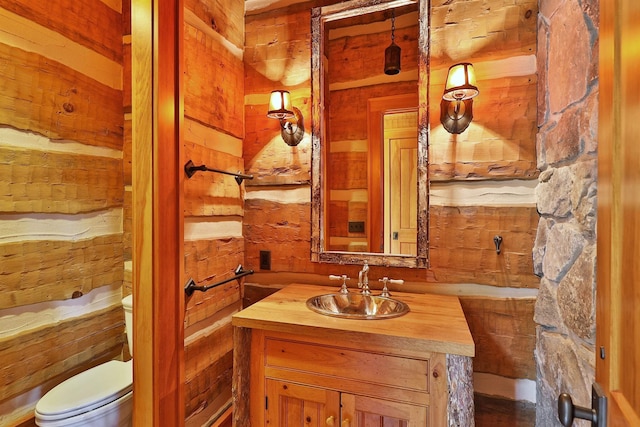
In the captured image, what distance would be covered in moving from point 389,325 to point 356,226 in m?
0.67

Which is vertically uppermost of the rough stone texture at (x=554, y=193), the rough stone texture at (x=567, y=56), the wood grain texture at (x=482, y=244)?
the rough stone texture at (x=567, y=56)

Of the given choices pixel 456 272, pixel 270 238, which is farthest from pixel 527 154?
pixel 270 238

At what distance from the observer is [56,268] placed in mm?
1589

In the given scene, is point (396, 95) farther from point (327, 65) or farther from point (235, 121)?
point (235, 121)

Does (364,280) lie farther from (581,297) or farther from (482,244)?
(581,297)

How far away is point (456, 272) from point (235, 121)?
1461 mm

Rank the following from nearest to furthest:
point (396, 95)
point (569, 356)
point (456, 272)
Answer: point (569, 356) → point (456, 272) → point (396, 95)

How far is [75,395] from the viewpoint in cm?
143

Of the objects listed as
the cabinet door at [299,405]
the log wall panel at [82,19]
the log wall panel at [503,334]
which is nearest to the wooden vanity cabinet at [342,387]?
the cabinet door at [299,405]

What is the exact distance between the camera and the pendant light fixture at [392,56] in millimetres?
1715

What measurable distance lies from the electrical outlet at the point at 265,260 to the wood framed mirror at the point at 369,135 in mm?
286

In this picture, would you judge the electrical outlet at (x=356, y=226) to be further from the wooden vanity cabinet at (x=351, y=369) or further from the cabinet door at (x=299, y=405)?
the cabinet door at (x=299, y=405)

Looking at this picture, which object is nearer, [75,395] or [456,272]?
[75,395]

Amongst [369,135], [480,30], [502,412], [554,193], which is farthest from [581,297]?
[480,30]
